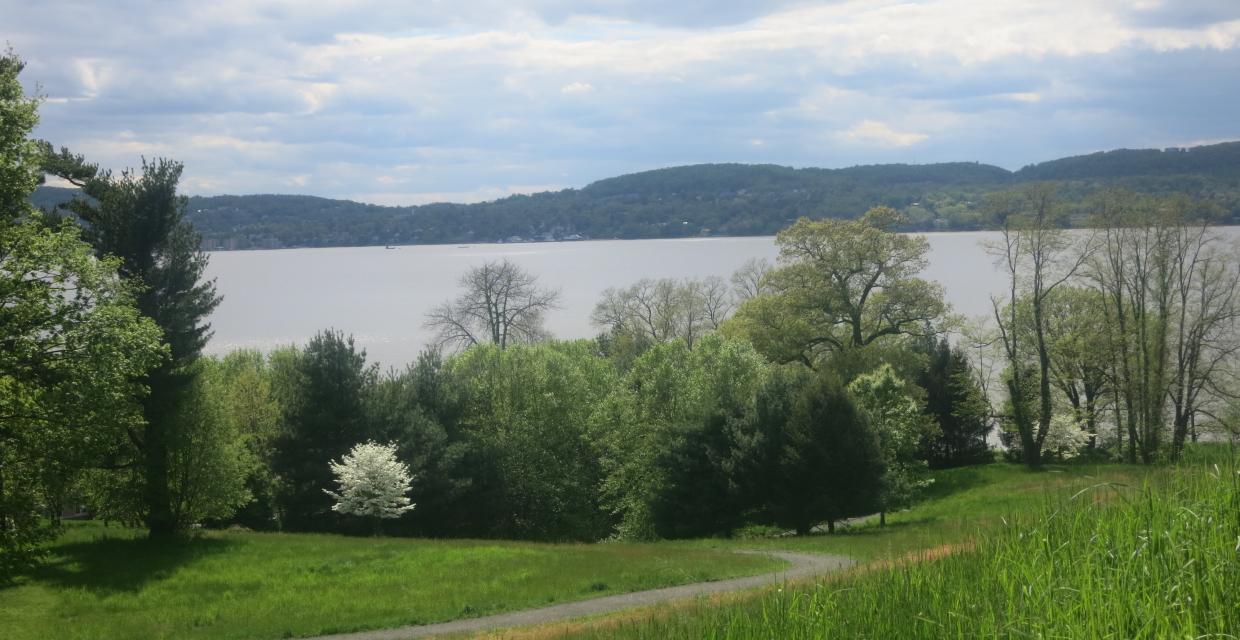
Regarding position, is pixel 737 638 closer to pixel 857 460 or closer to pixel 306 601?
pixel 306 601

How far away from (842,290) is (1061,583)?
41830 mm

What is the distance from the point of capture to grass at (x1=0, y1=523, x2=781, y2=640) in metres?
20.6

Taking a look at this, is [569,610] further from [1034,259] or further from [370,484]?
[1034,259]

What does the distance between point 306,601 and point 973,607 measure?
784 inches

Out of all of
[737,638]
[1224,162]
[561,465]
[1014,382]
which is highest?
[1224,162]

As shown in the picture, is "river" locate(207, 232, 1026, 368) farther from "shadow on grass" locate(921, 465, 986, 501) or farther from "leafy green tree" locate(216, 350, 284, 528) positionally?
"leafy green tree" locate(216, 350, 284, 528)

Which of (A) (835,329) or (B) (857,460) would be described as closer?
(B) (857,460)

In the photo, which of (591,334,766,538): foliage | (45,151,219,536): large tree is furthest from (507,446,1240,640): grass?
(591,334,766,538): foliage

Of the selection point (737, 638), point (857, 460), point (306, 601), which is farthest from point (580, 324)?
point (737, 638)

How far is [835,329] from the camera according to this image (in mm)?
50219

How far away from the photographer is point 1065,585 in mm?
5852

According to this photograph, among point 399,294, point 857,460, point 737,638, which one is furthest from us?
point 399,294

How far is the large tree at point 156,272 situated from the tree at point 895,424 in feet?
85.3

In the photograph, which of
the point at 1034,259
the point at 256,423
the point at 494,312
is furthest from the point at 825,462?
the point at 494,312
